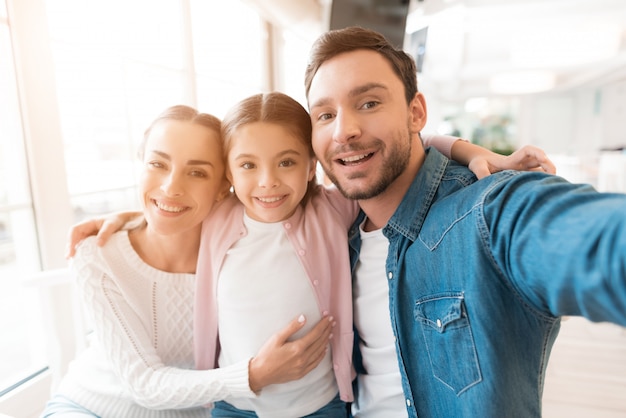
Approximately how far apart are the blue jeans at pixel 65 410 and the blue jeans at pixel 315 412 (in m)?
0.34

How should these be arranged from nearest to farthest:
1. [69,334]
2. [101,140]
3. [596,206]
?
1. [596,206]
2. [69,334]
3. [101,140]

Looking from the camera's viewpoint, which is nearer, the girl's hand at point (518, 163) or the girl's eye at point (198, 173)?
the girl's hand at point (518, 163)

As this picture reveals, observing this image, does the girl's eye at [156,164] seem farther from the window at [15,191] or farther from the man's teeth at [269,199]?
the window at [15,191]

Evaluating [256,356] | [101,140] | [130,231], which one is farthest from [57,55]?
[256,356]

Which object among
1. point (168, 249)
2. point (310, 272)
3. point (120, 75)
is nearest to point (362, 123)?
point (310, 272)

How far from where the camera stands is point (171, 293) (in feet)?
3.87

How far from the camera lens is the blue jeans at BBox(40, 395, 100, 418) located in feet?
3.58

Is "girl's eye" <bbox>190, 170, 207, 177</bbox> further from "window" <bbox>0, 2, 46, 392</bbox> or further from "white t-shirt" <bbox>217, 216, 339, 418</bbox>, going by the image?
"window" <bbox>0, 2, 46, 392</bbox>

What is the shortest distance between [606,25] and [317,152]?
623 cm

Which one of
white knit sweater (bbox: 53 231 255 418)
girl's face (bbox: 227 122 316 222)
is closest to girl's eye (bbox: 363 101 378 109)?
girl's face (bbox: 227 122 316 222)

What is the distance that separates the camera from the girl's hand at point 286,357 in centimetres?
102

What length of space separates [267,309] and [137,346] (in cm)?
37

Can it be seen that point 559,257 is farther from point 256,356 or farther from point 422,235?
point 256,356

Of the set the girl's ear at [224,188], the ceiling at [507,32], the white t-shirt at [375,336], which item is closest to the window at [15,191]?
the girl's ear at [224,188]
